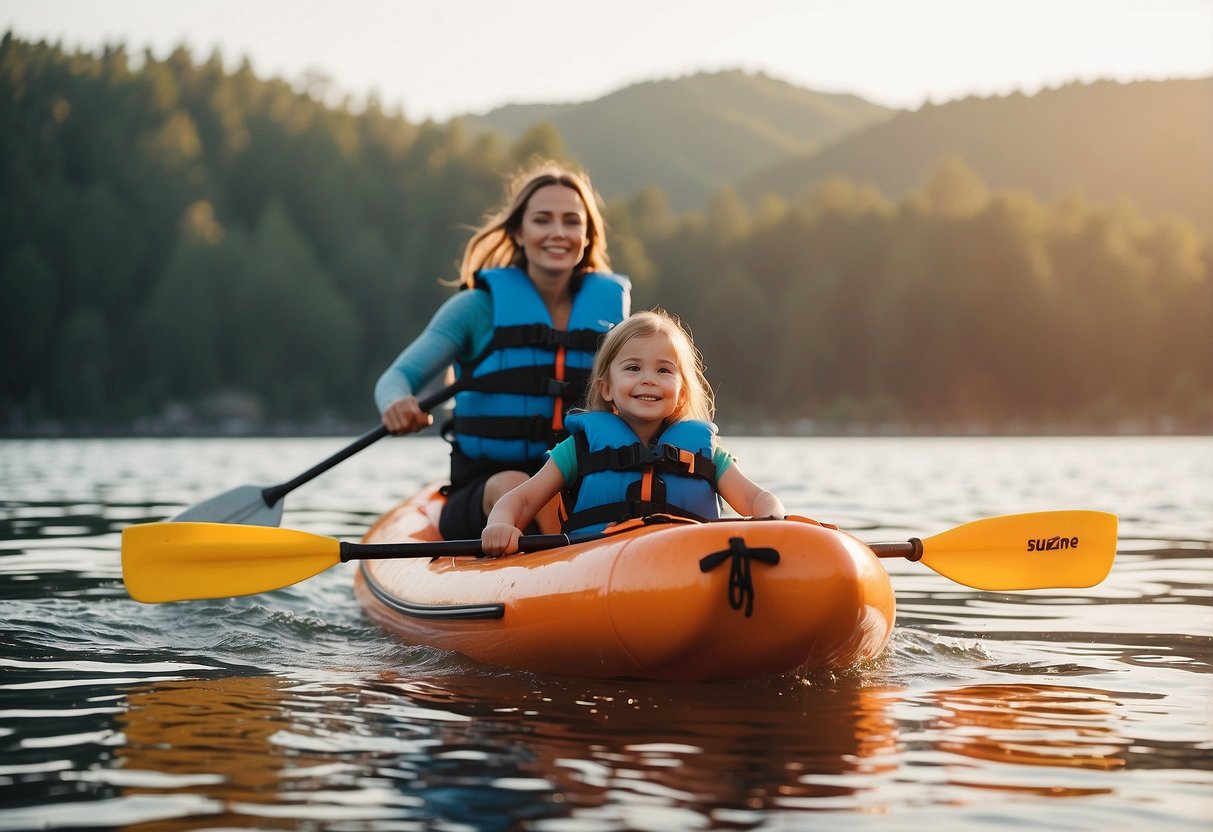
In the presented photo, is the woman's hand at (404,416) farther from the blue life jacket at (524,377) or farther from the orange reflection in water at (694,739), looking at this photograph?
the orange reflection in water at (694,739)

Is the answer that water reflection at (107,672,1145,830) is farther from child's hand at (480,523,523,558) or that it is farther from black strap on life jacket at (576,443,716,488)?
black strap on life jacket at (576,443,716,488)

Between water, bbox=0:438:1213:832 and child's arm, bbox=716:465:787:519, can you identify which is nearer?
water, bbox=0:438:1213:832

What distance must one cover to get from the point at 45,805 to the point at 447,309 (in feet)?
8.95

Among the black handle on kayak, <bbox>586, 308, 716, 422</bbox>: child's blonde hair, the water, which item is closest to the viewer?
the water

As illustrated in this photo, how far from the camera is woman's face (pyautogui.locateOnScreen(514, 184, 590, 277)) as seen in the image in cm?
494

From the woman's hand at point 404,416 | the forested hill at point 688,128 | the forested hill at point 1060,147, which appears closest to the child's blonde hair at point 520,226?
the woman's hand at point 404,416

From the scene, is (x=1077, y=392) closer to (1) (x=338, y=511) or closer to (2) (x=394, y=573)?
(1) (x=338, y=511)

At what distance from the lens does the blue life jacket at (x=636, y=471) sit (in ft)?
12.9

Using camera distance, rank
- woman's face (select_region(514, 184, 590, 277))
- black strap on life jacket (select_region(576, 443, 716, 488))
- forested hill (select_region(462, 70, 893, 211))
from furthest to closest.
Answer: forested hill (select_region(462, 70, 893, 211)) < woman's face (select_region(514, 184, 590, 277)) < black strap on life jacket (select_region(576, 443, 716, 488))

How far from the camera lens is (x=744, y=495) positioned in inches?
157

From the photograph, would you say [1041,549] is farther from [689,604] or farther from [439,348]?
[439,348]

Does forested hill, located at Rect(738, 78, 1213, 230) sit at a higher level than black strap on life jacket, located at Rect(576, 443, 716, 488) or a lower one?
higher

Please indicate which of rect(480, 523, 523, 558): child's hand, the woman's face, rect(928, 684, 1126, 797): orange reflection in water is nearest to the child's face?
rect(480, 523, 523, 558): child's hand

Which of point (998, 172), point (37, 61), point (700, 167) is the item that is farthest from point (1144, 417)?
point (700, 167)
